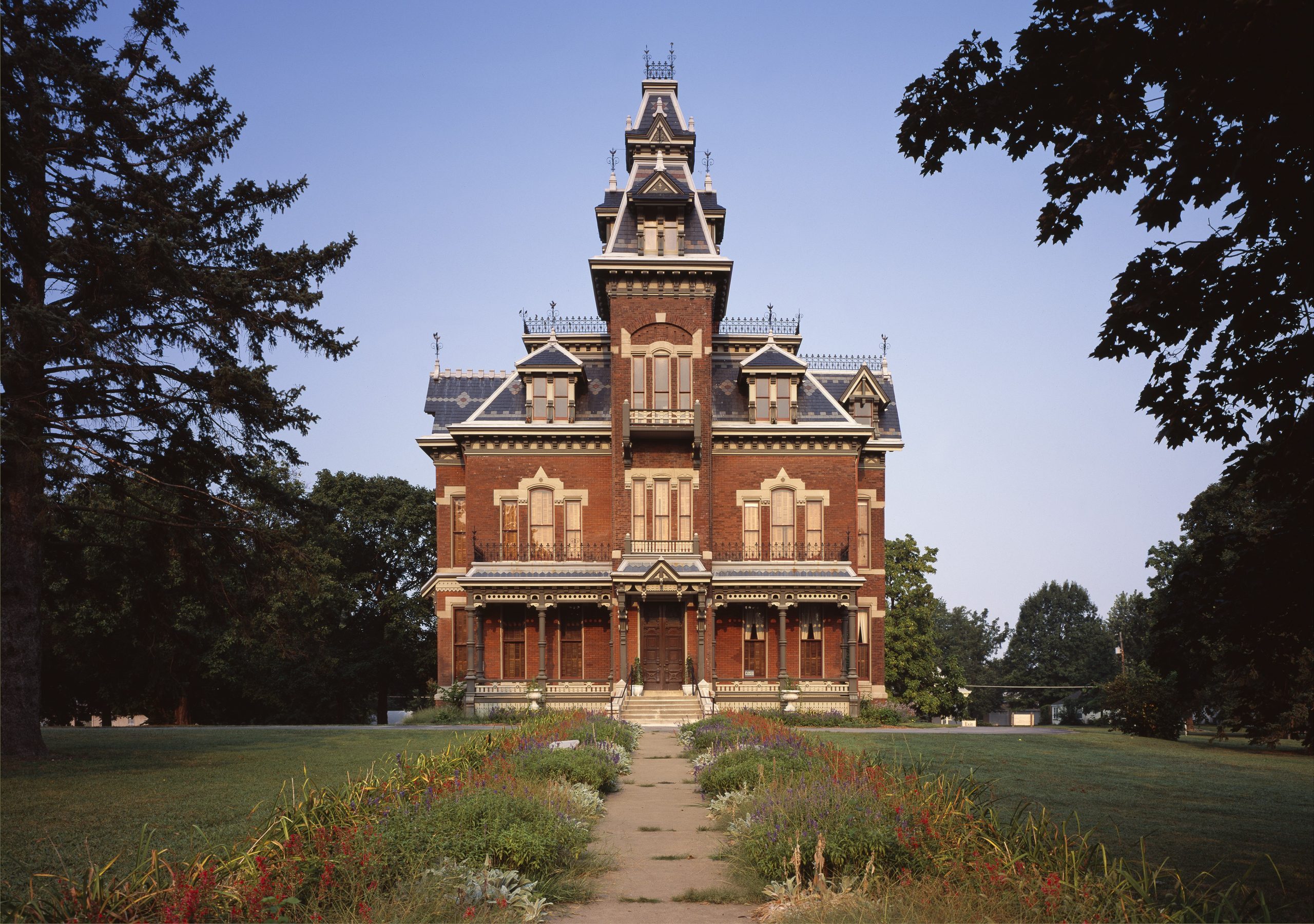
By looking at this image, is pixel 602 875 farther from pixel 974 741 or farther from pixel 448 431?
pixel 448 431

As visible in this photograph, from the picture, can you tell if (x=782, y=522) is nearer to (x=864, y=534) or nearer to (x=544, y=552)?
(x=864, y=534)

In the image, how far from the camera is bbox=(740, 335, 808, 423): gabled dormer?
40656 millimetres

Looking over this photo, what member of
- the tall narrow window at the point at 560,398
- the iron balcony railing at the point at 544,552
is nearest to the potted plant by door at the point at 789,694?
A: the iron balcony railing at the point at 544,552

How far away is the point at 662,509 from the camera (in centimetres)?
3978

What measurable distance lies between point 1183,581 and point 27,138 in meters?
20.5

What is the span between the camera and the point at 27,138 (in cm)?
1923

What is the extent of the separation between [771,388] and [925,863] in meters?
33.1

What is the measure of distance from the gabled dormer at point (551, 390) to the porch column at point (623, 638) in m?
7.59

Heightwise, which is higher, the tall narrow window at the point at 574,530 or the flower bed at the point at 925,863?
the tall narrow window at the point at 574,530

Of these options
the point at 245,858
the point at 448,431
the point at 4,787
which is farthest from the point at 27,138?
the point at 448,431

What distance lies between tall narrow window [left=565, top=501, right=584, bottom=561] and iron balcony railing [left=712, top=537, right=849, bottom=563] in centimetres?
519

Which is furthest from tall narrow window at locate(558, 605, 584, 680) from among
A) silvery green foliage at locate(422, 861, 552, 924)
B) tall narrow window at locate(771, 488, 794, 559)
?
silvery green foliage at locate(422, 861, 552, 924)

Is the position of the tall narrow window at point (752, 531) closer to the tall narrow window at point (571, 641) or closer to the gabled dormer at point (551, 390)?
the tall narrow window at point (571, 641)

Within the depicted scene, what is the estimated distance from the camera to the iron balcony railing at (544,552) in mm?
40094
